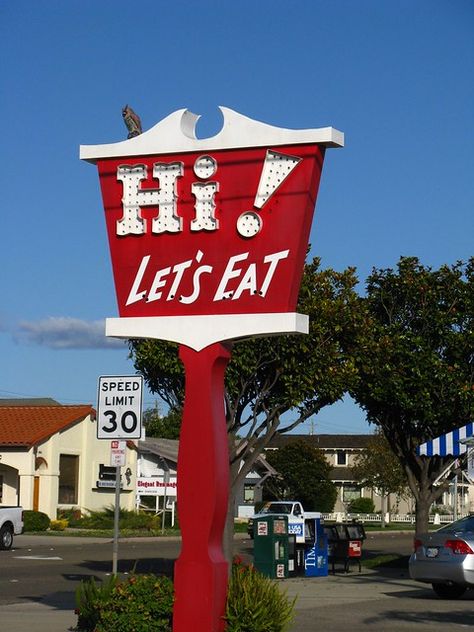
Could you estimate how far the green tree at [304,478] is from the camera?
67438mm

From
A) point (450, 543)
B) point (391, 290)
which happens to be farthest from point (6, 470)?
point (450, 543)

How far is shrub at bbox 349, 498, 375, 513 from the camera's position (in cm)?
8088

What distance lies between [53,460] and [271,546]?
2902 centimetres

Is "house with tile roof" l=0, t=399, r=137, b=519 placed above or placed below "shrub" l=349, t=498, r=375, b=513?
above

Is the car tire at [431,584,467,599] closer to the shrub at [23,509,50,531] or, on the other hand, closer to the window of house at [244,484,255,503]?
the shrub at [23,509,50,531]

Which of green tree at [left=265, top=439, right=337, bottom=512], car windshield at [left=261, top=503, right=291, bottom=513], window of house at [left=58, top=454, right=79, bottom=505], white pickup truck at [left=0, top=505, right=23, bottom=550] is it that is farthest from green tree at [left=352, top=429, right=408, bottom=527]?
white pickup truck at [left=0, top=505, right=23, bottom=550]

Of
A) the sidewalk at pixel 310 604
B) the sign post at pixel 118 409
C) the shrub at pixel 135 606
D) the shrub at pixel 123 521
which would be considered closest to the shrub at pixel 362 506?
the shrub at pixel 123 521

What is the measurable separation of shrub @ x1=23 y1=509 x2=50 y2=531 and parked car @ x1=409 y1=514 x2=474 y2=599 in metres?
29.9

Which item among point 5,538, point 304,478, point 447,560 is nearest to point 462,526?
point 447,560

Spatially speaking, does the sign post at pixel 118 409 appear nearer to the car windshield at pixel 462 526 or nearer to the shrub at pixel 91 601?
the shrub at pixel 91 601

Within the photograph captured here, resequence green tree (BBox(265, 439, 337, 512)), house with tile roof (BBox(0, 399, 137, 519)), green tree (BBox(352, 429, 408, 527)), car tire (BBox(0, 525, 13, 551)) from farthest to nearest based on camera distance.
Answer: green tree (BBox(352, 429, 408, 527)) < green tree (BBox(265, 439, 337, 512)) < house with tile roof (BBox(0, 399, 137, 519)) < car tire (BBox(0, 525, 13, 551))

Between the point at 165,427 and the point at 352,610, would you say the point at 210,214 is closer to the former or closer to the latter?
the point at 352,610

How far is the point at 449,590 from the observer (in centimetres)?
2052

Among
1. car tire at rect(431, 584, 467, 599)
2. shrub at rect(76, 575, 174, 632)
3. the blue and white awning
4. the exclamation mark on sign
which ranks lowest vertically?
car tire at rect(431, 584, 467, 599)
